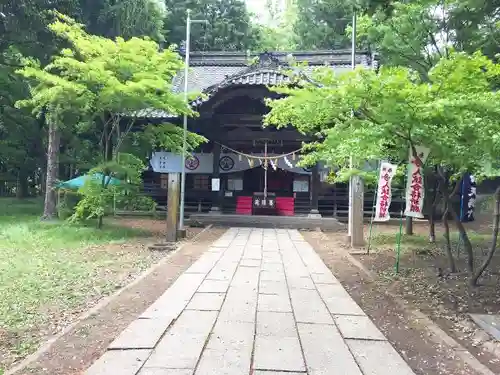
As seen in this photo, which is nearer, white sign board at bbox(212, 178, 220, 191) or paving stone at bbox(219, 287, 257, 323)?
paving stone at bbox(219, 287, 257, 323)

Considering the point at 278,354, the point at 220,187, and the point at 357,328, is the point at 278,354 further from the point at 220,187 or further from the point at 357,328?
the point at 220,187

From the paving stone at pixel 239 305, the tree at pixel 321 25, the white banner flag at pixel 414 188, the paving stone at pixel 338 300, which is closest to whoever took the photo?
the paving stone at pixel 239 305

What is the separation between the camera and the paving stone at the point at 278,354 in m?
3.46

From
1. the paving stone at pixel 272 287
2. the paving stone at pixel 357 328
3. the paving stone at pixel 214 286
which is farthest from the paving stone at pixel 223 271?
the paving stone at pixel 357 328

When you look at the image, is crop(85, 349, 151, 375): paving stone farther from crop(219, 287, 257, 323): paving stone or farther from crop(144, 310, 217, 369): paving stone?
crop(219, 287, 257, 323): paving stone

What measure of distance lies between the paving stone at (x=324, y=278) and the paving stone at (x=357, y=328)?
1789 mm

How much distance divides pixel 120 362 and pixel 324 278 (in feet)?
13.8

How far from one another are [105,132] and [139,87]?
9.00ft

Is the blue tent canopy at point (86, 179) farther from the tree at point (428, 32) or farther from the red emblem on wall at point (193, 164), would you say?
the tree at point (428, 32)

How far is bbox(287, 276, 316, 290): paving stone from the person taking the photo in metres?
6.39

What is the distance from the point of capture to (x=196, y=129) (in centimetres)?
1658

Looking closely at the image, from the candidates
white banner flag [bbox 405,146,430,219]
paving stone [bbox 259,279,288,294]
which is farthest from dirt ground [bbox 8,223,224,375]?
white banner flag [bbox 405,146,430,219]

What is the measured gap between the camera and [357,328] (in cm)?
454

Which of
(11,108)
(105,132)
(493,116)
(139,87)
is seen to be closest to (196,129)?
(105,132)
